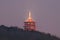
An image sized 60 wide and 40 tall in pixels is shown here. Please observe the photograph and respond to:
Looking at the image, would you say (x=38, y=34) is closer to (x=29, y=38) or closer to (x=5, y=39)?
(x=29, y=38)

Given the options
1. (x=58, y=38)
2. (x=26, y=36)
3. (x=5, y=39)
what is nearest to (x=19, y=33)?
(x=26, y=36)

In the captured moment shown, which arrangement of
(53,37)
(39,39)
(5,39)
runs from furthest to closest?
(53,37) → (39,39) → (5,39)

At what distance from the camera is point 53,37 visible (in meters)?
20.0

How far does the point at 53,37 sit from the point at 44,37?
1.40 metres

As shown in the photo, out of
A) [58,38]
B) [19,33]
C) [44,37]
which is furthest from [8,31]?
[58,38]

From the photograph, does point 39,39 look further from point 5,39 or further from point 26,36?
point 5,39

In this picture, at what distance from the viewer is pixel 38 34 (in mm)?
19172

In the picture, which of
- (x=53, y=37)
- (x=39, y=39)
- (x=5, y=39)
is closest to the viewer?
(x=5, y=39)

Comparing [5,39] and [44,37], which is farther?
[44,37]

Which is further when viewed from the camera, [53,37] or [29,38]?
[53,37]

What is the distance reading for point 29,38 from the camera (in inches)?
718

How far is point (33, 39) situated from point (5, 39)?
1.71m

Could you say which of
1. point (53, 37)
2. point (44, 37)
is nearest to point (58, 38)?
point (53, 37)

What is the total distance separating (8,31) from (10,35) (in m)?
0.63
